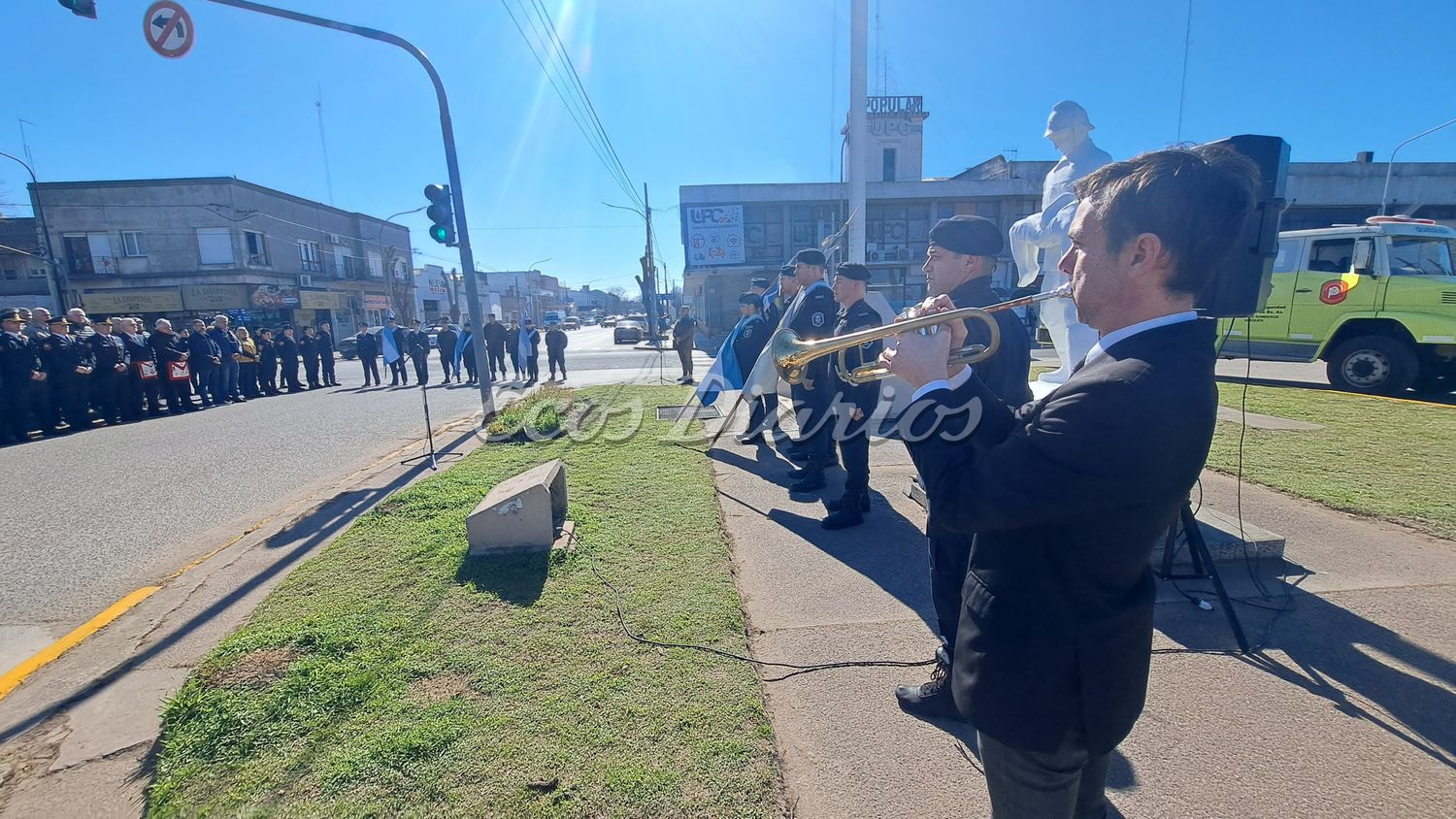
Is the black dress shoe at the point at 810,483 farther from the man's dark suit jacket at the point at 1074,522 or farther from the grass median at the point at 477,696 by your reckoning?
the man's dark suit jacket at the point at 1074,522

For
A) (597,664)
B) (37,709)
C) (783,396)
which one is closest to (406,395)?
(783,396)

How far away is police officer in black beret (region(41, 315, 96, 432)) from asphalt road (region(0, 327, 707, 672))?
58 cm

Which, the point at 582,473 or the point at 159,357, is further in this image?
the point at 159,357

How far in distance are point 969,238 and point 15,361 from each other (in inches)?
533

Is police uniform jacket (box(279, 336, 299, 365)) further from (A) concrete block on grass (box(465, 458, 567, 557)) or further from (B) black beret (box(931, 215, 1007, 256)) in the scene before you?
Result: (B) black beret (box(931, 215, 1007, 256))

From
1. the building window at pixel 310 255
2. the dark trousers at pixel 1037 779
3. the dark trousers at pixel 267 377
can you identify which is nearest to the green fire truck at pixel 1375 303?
the dark trousers at pixel 1037 779

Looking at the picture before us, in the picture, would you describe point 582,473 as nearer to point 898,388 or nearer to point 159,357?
point 898,388

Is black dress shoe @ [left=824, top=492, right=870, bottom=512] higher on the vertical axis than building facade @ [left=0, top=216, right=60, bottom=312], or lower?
lower

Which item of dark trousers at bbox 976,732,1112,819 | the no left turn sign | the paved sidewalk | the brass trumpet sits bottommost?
the paved sidewalk

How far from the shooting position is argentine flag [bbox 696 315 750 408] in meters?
7.45

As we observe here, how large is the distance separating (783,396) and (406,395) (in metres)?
9.28

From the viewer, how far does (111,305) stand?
102 ft

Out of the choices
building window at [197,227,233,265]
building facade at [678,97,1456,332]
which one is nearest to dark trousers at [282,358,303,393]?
building facade at [678,97,1456,332]

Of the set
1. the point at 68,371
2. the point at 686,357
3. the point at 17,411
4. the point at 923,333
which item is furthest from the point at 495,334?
the point at 923,333
